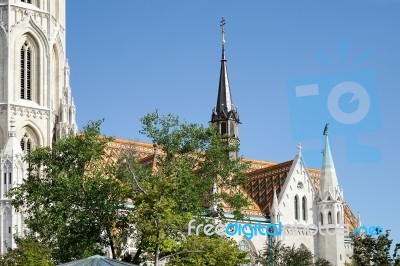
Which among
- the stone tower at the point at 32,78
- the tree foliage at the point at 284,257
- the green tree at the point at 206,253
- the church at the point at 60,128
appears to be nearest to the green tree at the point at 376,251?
the tree foliage at the point at 284,257

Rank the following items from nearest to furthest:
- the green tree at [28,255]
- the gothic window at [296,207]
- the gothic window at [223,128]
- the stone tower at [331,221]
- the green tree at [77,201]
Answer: the green tree at [28,255] → the green tree at [77,201] → the gothic window at [296,207] → the stone tower at [331,221] → the gothic window at [223,128]

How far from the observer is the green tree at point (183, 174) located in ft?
171

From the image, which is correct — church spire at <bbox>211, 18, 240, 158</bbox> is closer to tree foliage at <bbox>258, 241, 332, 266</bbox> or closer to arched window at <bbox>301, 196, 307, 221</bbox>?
arched window at <bbox>301, 196, 307, 221</bbox>

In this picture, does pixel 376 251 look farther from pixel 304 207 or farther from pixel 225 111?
pixel 225 111

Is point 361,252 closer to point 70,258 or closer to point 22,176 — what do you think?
point 70,258

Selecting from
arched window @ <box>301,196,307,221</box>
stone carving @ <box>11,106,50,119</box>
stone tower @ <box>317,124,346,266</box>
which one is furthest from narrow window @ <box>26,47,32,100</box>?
stone tower @ <box>317,124,346,266</box>

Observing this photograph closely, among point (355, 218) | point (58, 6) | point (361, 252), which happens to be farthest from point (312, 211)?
point (58, 6)

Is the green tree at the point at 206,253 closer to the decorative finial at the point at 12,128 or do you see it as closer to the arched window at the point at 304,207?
the decorative finial at the point at 12,128

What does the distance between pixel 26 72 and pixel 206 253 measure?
1339 inches

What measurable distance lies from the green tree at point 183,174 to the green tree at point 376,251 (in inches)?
307

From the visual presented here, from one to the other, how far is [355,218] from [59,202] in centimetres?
4085

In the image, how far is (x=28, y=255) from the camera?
55.5 metres

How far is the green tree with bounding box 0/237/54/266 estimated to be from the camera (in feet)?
180

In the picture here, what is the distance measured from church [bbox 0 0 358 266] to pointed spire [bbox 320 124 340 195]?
0.26 ft
